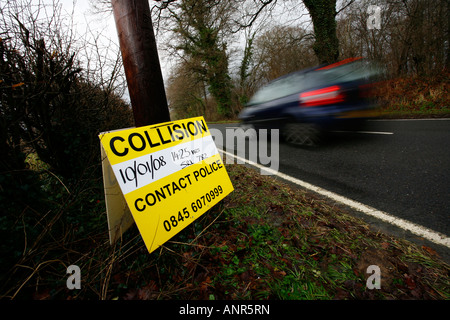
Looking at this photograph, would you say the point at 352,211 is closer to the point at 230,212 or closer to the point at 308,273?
the point at 308,273

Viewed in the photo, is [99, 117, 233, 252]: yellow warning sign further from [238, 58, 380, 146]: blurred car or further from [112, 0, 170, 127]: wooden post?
[238, 58, 380, 146]: blurred car

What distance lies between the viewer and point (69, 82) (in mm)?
2061

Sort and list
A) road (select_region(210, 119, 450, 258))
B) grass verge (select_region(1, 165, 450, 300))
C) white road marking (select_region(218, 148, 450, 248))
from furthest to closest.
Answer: road (select_region(210, 119, 450, 258)), white road marking (select_region(218, 148, 450, 248)), grass verge (select_region(1, 165, 450, 300))

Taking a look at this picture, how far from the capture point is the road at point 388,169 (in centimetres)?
184

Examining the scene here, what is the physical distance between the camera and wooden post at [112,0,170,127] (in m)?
1.53

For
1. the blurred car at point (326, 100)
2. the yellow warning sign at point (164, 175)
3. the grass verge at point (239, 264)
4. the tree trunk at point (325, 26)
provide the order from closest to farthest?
1. the grass verge at point (239, 264)
2. the yellow warning sign at point (164, 175)
3. the blurred car at point (326, 100)
4. the tree trunk at point (325, 26)

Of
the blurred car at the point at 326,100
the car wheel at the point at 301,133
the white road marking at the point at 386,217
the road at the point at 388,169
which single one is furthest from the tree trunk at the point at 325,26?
the white road marking at the point at 386,217

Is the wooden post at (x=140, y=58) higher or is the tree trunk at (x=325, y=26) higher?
the tree trunk at (x=325, y=26)

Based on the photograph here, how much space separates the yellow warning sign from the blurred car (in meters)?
2.79

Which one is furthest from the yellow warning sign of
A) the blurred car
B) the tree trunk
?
the tree trunk

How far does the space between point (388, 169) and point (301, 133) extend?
180 cm

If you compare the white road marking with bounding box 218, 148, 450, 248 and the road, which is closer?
the white road marking with bounding box 218, 148, 450, 248

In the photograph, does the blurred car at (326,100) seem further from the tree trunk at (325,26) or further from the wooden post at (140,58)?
the tree trunk at (325,26)

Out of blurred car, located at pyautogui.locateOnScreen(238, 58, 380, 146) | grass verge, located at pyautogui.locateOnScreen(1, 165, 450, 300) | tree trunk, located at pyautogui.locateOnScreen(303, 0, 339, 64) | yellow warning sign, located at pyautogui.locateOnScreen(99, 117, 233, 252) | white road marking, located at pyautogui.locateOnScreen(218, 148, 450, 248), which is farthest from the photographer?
tree trunk, located at pyautogui.locateOnScreen(303, 0, 339, 64)
